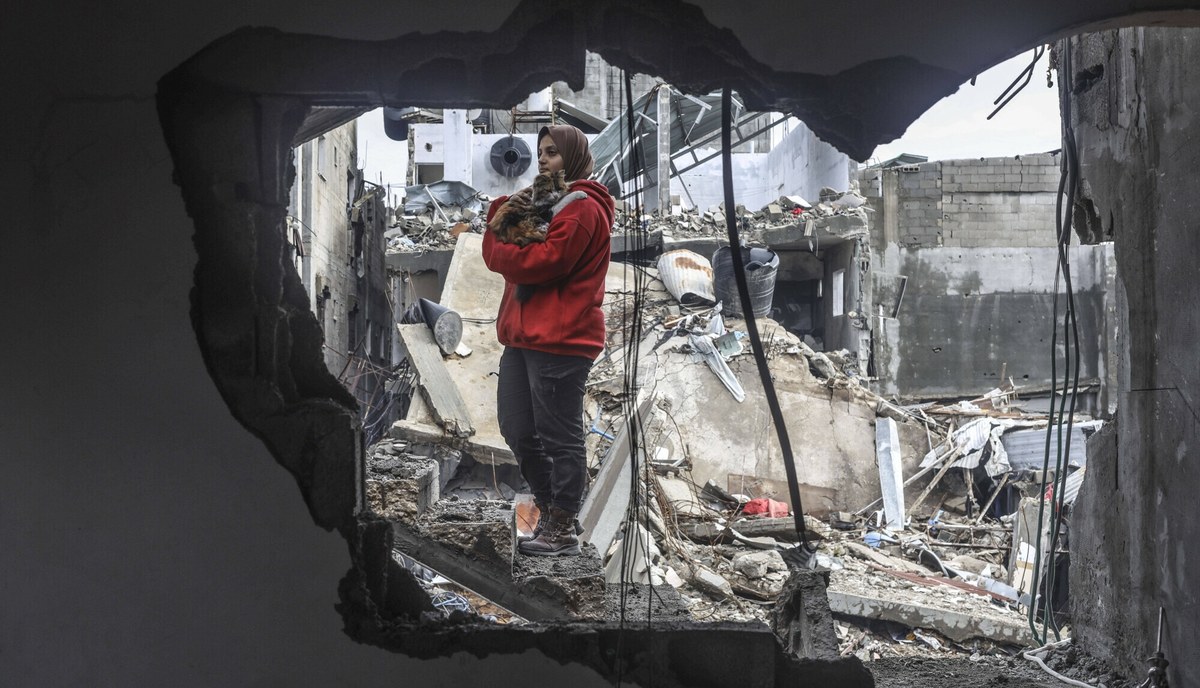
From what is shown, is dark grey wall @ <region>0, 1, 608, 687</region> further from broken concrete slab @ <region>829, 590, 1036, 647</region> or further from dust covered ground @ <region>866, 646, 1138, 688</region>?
broken concrete slab @ <region>829, 590, 1036, 647</region>

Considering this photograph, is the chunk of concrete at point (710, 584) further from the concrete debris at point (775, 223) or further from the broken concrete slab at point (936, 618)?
the concrete debris at point (775, 223)

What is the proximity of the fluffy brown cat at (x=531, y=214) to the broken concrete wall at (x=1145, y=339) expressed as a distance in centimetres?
196

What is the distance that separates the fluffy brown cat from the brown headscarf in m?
0.07

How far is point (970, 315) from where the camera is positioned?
51.0 feet

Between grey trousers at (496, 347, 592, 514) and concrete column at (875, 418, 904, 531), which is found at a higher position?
grey trousers at (496, 347, 592, 514)

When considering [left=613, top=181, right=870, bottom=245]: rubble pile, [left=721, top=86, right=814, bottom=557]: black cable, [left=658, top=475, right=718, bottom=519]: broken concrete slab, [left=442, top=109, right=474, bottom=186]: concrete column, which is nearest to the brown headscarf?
[left=721, top=86, right=814, bottom=557]: black cable

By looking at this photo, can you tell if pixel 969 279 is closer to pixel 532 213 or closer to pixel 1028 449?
pixel 1028 449

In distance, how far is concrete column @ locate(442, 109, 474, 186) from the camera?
20641 mm

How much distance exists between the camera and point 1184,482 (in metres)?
→ 2.80

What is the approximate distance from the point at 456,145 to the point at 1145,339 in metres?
19.0

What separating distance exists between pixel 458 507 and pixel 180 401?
167 centimetres

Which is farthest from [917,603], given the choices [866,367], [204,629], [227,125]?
[866,367]

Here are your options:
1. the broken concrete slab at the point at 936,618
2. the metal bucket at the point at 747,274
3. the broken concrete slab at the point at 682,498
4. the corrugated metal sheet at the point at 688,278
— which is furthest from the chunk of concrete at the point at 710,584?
the metal bucket at the point at 747,274

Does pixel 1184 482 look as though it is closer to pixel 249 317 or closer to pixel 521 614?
pixel 521 614
